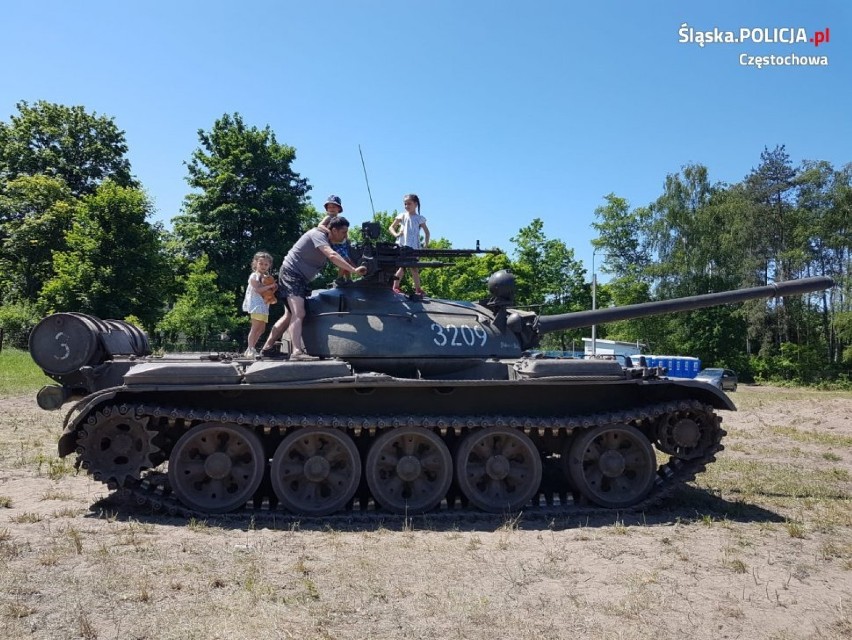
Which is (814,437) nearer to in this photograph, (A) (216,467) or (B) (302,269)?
(B) (302,269)

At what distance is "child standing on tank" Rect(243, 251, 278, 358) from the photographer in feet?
35.6

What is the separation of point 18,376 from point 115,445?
2248cm

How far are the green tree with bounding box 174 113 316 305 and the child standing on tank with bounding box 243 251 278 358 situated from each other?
32.6 meters

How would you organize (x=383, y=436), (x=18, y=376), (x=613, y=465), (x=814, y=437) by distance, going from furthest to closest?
(x=18, y=376) < (x=814, y=437) < (x=613, y=465) < (x=383, y=436)

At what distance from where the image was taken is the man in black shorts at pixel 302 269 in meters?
10.2

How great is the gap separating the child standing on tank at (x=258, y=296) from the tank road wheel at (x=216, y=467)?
157 cm

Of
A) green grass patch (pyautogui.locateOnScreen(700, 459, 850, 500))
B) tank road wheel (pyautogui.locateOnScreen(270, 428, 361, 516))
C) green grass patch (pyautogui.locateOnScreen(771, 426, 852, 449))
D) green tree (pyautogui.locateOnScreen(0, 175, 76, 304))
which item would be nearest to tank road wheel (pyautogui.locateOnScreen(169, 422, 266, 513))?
tank road wheel (pyautogui.locateOnScreen(270, 428, 361, 516))

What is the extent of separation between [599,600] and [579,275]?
1932 inches

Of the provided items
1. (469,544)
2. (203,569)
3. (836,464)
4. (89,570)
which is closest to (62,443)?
(89,570)

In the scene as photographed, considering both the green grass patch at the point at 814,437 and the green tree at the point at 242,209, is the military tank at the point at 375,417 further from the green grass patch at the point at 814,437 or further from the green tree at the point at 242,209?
the green tree at the point at 242,209

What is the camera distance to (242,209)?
4369cm

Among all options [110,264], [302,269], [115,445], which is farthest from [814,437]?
[110,264]

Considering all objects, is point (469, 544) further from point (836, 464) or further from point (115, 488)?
point (836, 464)

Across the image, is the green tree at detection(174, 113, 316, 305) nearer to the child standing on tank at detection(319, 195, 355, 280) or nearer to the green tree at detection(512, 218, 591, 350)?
the green tree at detection(512, 218, 591, 350)
